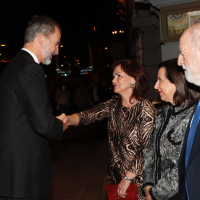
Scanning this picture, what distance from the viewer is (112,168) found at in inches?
114

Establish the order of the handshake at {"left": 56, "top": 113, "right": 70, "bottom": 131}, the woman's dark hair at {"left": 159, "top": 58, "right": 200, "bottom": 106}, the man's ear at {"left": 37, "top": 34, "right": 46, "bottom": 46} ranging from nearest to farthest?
the woman's dark hair at {"left": 159, "top": 58, "right": 200, "bottom": 106}
the man's ear at {"left": 37, "top": 34, "right": 46, "bottom": 46}
the handshake at {"left": 56, "top": 113, "right": 70, "bottom": 131}

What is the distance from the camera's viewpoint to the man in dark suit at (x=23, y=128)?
219 centimetres

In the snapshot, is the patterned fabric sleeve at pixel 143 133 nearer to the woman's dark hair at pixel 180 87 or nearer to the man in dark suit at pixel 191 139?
the woman's dark hair at pixel 180 87

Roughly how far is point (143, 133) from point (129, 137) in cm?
16

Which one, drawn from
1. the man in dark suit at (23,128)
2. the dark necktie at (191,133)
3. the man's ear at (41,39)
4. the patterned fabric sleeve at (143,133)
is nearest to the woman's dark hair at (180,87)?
the patterned fabric sleeve at (143,133)

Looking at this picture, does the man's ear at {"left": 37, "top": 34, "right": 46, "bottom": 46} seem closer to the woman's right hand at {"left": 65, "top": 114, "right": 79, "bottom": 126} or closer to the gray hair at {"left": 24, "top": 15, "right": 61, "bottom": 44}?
the gray hair at {"left": 24, "top": 15, "right": 61, "bottom": 44}

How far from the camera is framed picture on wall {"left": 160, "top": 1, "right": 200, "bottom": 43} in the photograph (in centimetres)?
418

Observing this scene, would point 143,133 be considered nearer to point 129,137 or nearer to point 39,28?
point 129,137

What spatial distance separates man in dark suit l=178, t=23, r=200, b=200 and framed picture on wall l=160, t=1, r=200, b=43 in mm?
2771

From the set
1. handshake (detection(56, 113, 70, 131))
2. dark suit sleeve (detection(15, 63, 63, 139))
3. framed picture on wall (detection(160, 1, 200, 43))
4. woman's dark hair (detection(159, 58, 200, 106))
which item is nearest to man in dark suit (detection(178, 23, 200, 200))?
woman's dark hair (detection(159, 58, 200, 106))

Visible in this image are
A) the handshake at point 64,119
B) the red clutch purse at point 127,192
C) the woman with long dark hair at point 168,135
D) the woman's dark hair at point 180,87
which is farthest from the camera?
the handshake at point 64,119

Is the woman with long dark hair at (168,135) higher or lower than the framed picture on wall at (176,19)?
lower

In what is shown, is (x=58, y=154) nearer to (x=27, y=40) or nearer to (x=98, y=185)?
(x=98, y=185)

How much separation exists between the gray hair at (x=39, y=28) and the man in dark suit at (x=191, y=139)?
1.37 m
